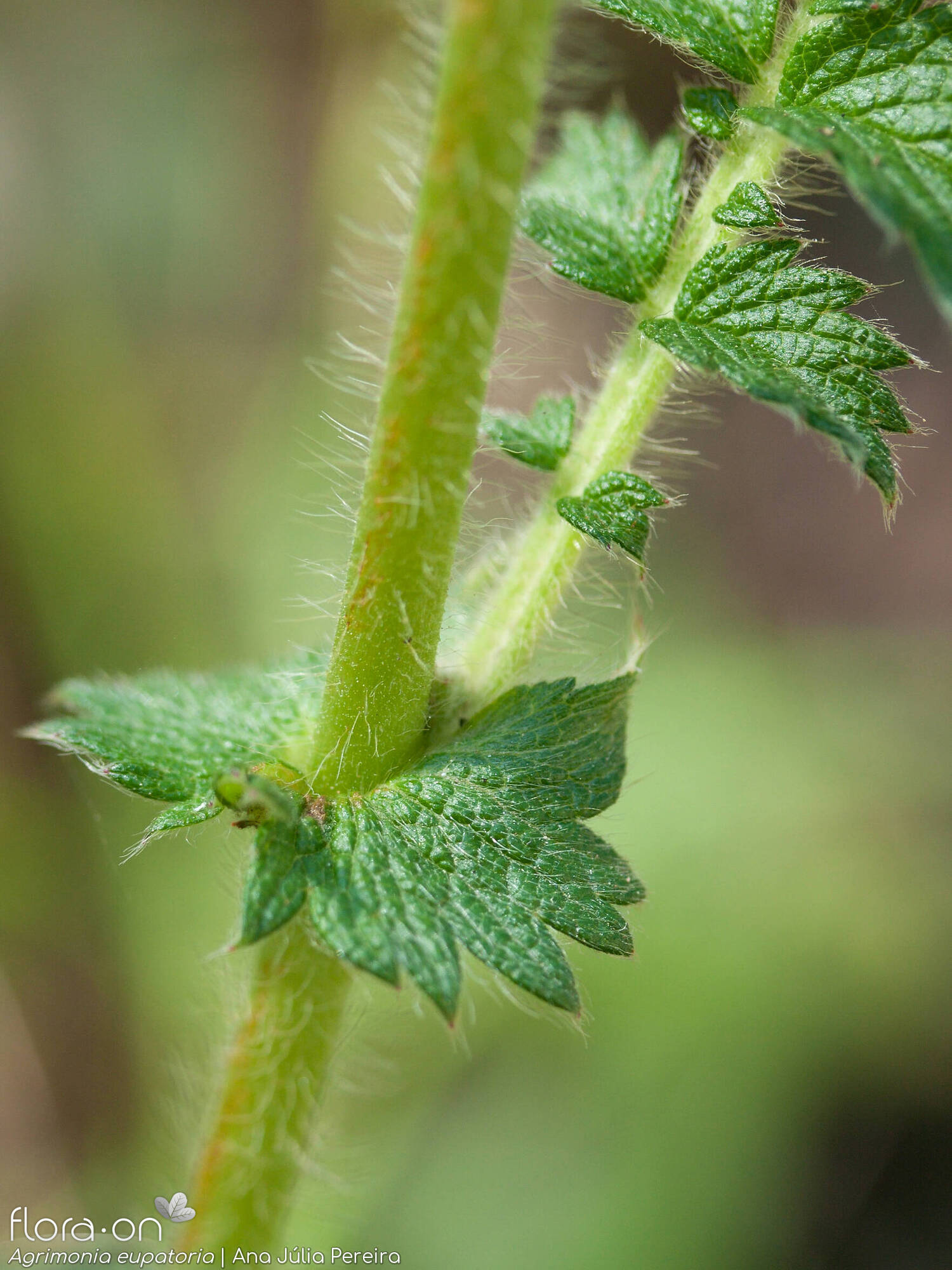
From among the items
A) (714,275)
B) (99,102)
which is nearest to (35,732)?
(714,275)

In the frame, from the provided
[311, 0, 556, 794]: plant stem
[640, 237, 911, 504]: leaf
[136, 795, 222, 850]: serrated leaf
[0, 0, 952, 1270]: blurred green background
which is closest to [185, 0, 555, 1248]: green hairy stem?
[311, 0, 556, 794]: plant stem

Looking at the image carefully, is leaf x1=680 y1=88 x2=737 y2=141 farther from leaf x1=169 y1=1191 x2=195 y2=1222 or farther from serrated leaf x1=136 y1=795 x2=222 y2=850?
leaf x1=169 y1=1191 x2=195 y2=1222

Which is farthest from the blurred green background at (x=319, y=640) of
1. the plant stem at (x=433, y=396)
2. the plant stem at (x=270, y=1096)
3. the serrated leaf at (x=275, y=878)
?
the plant stem at (x=433, y=396)

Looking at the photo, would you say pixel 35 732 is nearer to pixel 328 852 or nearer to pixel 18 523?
pixel 328 852

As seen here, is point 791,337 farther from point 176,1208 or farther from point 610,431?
point 176,1208
